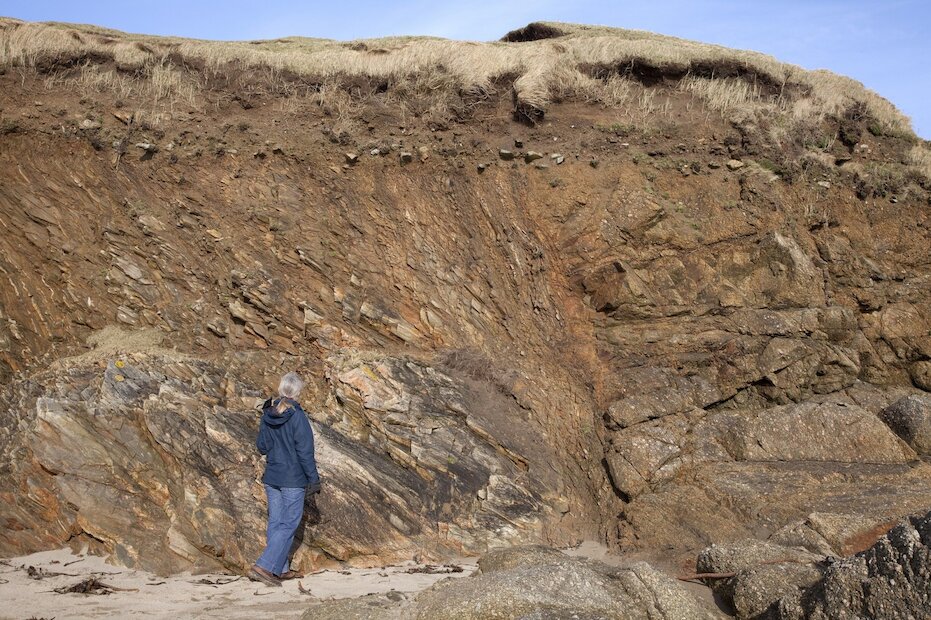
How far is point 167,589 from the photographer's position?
19.0ft

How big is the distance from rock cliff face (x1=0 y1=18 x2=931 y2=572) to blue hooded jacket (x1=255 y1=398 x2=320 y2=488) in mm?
785

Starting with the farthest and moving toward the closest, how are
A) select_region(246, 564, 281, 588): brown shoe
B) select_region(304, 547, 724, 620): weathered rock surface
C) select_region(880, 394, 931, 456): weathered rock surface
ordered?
select_region(880, 394, 931, 456): weathered rock surface, select_region(246, 564, 281, 588): brown shoe, select_region(304, 547, 724, 620): weathered rock surface

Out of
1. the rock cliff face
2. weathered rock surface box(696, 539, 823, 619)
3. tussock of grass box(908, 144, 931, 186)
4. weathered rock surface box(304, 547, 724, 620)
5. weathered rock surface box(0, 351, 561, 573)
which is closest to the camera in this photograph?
weathered rock surface box(304, 547, 724, 620)

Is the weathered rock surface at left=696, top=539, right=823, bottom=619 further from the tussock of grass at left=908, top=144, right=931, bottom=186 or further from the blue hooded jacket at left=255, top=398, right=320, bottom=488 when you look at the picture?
the tussock of grass at left=908, top=144, right=931, bottom=186

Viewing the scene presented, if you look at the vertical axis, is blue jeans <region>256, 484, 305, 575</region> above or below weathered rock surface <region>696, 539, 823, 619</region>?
below

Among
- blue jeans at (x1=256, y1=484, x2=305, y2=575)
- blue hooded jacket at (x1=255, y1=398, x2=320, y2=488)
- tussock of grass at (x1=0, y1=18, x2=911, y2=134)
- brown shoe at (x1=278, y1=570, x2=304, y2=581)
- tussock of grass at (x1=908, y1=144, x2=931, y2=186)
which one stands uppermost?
tussock of grass at (x1=0, y1=18, x2=911, y2=134)

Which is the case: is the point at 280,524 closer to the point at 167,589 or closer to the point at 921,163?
the point at 167,589

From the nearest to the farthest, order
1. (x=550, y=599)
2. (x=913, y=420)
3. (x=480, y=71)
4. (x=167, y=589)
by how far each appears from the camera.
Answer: (x=550, y=599), (x=167, y=589), (x=913, y=420), (x=480, y=71)

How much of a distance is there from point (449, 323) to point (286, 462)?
12.2 ft

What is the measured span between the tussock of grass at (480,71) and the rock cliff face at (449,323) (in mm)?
385

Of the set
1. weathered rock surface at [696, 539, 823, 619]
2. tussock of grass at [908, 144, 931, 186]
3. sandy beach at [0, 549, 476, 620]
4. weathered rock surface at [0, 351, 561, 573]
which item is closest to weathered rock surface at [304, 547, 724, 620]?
weathered rock surface at [696, 539, 823, 619]

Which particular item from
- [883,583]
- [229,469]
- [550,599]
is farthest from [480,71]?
[883,583]

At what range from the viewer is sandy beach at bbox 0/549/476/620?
5.09 metres

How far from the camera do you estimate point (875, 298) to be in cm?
1027
